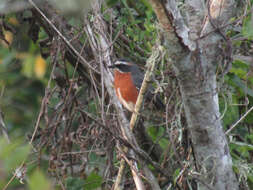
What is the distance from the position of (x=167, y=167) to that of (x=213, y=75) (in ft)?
4.84

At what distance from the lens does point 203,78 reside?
125 inches

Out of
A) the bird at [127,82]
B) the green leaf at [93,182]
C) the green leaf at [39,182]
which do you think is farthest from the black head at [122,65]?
the green leaf at [39,182]

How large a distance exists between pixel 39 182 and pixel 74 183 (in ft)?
10.2

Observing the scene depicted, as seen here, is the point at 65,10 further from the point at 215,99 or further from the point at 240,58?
the point at 240,58

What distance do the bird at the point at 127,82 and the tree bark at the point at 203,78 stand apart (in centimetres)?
181

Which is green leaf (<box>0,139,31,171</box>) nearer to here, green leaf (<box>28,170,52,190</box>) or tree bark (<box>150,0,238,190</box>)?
green leaf (<box>28,170,52,190</box>)

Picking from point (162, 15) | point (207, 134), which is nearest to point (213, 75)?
point (207, 134)

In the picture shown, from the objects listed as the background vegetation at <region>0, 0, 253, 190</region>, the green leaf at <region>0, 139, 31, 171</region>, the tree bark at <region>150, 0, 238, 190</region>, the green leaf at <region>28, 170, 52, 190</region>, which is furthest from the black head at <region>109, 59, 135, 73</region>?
the green leaf at <region>28, 170, 52, 190</region>

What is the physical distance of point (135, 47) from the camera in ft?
16.1

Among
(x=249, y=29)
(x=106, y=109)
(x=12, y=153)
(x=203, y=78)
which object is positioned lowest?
(x=106, y=109)

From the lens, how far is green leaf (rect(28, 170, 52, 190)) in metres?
1.29

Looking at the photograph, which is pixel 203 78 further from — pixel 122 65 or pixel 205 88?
pixel 122 65

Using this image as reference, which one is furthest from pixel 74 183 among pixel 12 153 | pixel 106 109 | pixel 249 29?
pixel 12 153

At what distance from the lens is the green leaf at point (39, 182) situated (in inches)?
50.6
